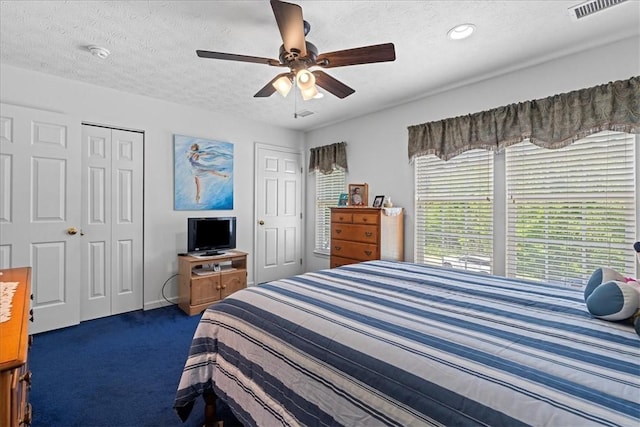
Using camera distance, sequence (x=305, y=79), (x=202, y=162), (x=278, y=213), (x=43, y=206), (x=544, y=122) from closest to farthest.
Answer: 1. (x=305, y=79)
2. (x=544, y=122)
3. (x=43, y=206)
4. (x=202, y=162)
5. (x=278, y=213)

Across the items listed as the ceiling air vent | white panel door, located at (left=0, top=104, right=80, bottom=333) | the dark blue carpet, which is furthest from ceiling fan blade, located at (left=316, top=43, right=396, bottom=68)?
white panel door, located at (left=0, top=104, right=80, bottom=333)

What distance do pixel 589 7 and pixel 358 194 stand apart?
8.83 feet

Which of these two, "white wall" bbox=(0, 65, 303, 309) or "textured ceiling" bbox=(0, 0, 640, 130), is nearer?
"textured ceiling" bbox=(0, 0, 640, 130)

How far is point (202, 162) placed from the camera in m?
4.05

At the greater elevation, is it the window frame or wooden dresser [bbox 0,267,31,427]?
the window frame

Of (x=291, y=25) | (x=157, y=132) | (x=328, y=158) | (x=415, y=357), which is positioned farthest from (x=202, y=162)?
(x=415, y=357)

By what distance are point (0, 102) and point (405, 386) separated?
13.6 feet

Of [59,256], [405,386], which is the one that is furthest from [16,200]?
[405,386]

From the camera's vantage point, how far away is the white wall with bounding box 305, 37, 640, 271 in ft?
7.86

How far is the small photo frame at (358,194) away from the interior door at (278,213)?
4.49 ft

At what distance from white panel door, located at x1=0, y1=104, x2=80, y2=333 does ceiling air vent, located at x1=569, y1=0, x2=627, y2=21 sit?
444 cm

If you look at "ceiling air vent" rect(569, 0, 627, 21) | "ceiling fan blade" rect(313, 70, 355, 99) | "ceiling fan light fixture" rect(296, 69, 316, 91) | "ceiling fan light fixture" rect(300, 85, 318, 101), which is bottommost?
"ceiling fan light fixture" rect(300, 85, 318, 101)

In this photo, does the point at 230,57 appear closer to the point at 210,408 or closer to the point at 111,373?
the point at 210,408

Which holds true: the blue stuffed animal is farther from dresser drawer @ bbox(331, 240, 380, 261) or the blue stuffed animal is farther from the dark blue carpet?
dresser drawer @ bbox(331, 240, 380, 261)
